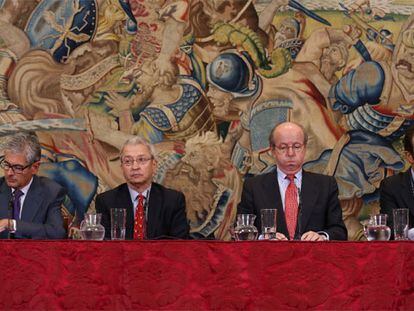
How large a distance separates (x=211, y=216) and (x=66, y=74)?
1.15 m

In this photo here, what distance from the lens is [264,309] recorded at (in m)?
3.30

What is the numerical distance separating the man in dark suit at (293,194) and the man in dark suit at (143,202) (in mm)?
348

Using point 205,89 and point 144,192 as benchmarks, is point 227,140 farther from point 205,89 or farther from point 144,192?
point 144,192

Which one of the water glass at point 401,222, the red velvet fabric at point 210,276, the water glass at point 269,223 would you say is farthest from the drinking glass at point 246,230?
the red velvet fabric at point 210,276

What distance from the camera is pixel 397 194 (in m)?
4.84

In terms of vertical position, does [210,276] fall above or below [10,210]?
below

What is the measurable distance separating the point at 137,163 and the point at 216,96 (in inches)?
34.6

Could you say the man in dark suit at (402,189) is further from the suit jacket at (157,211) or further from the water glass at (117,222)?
the water glass at (117,222)

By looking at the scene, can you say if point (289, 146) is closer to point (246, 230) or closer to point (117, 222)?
point (246, 230)

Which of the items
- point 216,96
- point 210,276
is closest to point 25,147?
point 216,96

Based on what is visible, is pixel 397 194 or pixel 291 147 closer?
pixel 291 147

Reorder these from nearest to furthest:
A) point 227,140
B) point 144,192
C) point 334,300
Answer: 1. point 334,300
2. point 144,192
3. point 227,140

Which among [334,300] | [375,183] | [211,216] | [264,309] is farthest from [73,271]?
[375,183]

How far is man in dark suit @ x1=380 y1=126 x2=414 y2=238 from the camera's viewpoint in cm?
478
